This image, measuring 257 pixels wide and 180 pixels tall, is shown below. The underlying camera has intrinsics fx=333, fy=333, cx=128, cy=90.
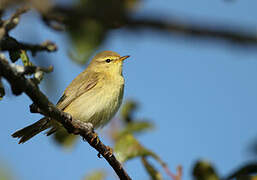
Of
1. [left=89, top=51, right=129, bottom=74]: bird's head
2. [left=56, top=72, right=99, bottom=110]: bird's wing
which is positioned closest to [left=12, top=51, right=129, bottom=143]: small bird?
[left=56, top=72, right=99, bottom=110]: bird's wing

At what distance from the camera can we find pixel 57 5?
1230 millimetres

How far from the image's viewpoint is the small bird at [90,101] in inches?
184

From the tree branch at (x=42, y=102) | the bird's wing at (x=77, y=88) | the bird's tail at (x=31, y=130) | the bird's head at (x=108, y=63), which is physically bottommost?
the tree branch at (x=42, y=102)

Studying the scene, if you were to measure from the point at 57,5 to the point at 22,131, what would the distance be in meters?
3.47

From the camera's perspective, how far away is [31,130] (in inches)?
179

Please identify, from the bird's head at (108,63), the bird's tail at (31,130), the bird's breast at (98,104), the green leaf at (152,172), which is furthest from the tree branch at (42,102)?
the bird's head at (108,63)

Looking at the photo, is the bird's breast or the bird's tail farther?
the bird's breast

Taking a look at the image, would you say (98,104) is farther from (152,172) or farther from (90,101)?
(152,172)

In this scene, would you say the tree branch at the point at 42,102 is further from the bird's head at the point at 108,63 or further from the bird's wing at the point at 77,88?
the bird's head at the point at 108,63

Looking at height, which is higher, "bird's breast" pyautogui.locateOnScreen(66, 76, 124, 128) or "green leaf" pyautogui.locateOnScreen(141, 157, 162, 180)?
"bird's breast" pyautogui.locateOnScreen(66, 76, 124, 128)

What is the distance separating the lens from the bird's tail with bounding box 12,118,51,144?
437 cm

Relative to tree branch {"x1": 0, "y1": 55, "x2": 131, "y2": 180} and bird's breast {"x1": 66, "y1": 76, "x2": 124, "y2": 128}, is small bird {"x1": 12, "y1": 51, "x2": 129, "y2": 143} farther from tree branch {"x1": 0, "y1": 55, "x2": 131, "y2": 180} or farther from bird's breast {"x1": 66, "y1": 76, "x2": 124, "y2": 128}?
tree branch {"x1": 0, "y1": 55, "x2": 131, "y2": 180}

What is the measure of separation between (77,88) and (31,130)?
104 cm

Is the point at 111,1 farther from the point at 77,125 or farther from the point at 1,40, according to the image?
the point at 77,125
